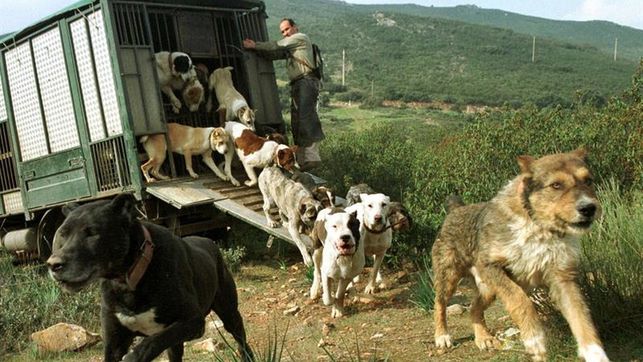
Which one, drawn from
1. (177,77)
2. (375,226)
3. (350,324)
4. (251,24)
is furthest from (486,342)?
(251,24)

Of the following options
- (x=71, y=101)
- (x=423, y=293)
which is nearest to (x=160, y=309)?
(x=423, y=293)

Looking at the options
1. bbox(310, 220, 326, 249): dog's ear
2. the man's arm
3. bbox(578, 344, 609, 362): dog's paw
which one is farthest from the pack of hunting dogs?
the man's arm

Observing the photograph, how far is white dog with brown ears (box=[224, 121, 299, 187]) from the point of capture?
10273 millimetres

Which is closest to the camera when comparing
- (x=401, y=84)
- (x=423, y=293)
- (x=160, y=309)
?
(x=160, y=309)

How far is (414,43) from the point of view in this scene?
9206 centimetres

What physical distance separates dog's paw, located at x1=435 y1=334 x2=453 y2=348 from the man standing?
6.40m

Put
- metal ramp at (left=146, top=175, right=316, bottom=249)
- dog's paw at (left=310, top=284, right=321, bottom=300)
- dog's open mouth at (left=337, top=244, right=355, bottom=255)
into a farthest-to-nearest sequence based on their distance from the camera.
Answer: metal ramp at (left=146, top=175, right=316, bottom=249), dog's paw at (left=310, top=284, right=321, bottom=300), dog's open mouth at (left=337, top=244, right=355, bottom=255)

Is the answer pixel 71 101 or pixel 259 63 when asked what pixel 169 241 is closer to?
pixel 71 101

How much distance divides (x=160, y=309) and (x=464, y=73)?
238 feet

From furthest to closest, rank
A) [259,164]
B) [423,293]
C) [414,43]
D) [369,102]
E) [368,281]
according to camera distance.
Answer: [414,43] → [369,102] → [259,164] → [368,281] → [423,293]

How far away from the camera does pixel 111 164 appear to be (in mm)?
10500

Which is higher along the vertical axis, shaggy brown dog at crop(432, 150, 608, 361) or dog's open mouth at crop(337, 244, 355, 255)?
shaggy brown dog at crop(432, 150, 608, 361)

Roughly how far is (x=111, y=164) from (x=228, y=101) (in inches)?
88.2

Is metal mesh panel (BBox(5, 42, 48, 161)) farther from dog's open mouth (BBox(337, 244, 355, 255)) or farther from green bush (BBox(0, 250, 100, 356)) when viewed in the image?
dog's open mouth (BBox(337, 244, 355, 255))
